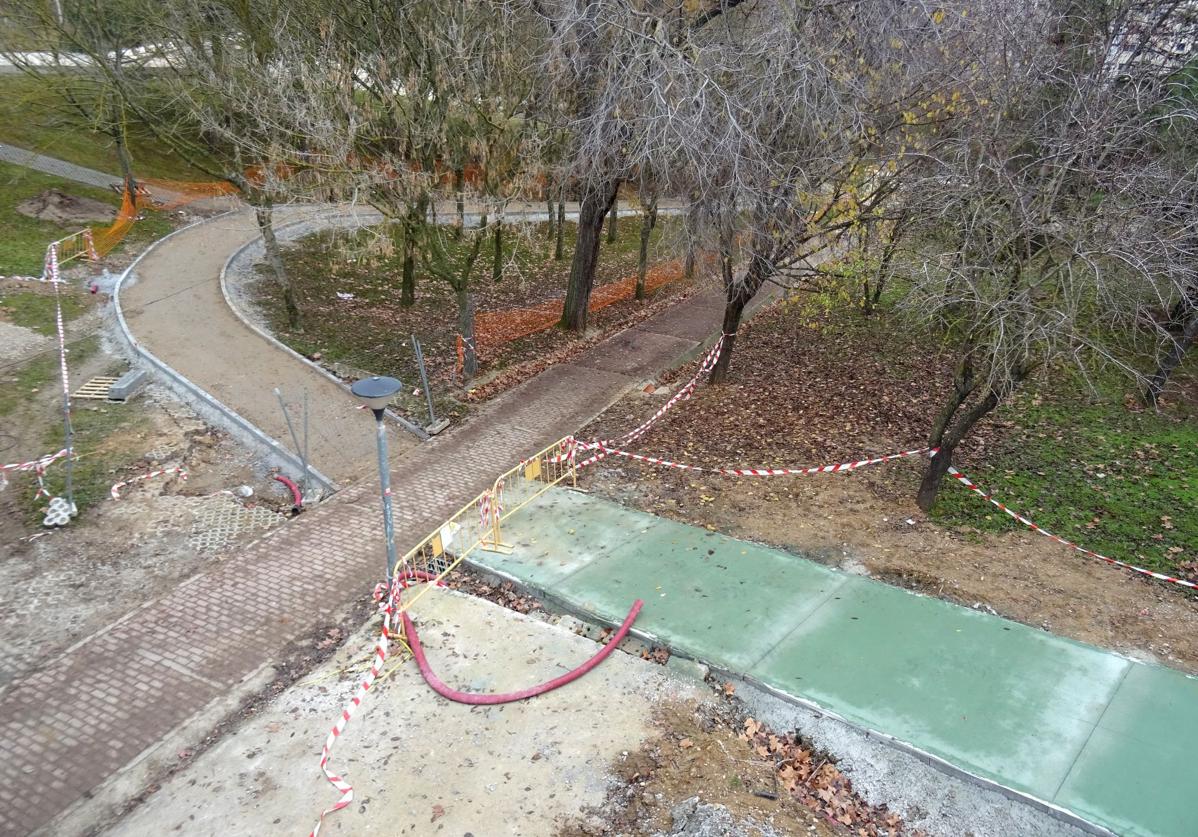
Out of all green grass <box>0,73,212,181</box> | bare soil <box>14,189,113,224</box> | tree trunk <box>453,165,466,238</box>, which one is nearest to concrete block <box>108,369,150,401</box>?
tree trunk <box>453,165,466,238</box>

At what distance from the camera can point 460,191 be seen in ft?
42.4

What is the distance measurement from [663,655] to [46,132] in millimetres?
28574

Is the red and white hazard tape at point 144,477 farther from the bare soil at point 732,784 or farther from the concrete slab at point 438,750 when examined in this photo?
the bare soil at point 732,784

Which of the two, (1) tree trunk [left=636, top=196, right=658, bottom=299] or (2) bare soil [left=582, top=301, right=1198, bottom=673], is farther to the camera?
(1) tree trunk [left=636, top=196, right=658, bottom=299]

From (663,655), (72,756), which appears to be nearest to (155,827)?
(72,756)

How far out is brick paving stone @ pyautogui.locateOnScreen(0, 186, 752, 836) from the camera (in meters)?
6.60

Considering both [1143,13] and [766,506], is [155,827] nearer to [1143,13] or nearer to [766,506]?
[766,506]

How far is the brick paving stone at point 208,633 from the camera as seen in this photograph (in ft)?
21.7

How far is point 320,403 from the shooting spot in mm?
13531

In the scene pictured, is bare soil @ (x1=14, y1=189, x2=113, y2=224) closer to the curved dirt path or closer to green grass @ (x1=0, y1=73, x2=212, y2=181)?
green grass @ (x1=0, y1=73, x2=212, y2=181)

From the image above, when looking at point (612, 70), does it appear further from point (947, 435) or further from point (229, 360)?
point (229, 360)

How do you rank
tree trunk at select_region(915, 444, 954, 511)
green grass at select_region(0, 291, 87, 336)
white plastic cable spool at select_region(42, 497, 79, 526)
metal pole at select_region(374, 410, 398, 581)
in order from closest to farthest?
1. metal pole at select_region(374, 410, 398, 581)
2. white plastic cable spool at select_region(42, 497, 79, 526)
3. tree trunk at select_region(915, 444, 954, 511)
4. green grass at select_region(0, 291, 87, 336)

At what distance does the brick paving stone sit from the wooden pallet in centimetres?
560

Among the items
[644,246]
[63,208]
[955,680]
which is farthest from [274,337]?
[955,680]
